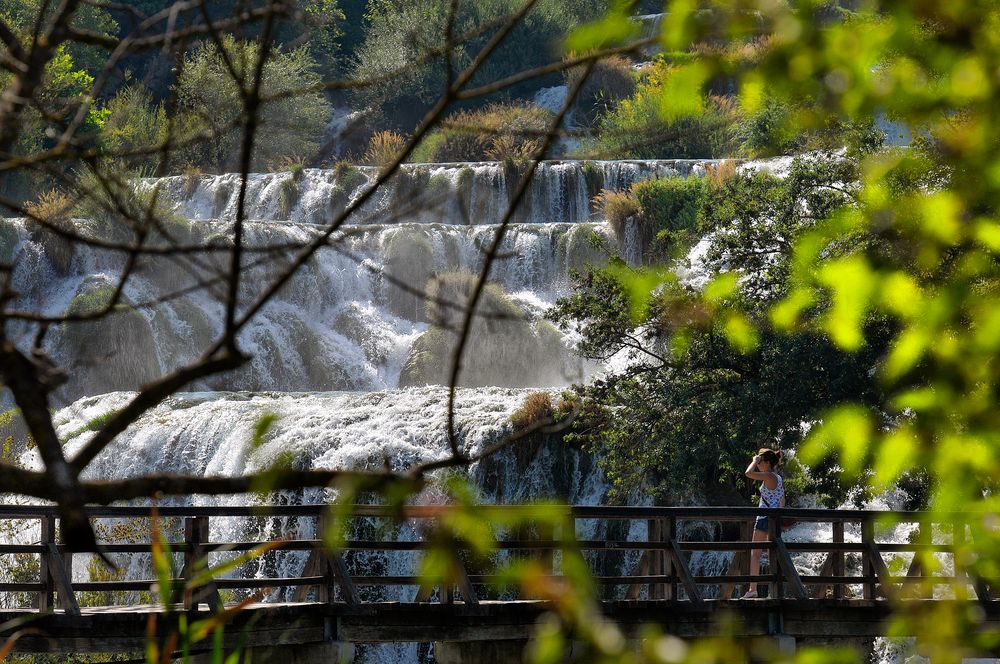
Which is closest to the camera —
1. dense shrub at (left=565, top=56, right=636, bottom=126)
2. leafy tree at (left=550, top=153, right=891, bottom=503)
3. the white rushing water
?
Result: leafy tree at (left=550, top=153, right=891, bottom=503)

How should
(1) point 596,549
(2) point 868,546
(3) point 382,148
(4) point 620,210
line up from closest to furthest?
1. (1) point 596,549
2. (2) point 868,546
3. (4) point 620,210
4. (3) point 382,148

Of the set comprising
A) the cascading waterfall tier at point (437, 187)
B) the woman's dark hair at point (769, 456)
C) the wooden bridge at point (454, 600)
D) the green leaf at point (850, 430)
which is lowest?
the wooden bridge at point (454, 600)

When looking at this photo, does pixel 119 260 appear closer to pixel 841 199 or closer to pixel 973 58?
pixel 841 199

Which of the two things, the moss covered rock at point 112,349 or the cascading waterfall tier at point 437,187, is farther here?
the cascading waterfall tier at point 437,187

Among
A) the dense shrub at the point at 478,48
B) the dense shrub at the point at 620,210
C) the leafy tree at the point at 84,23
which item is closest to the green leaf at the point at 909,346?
the dense shrub at the point at 620,210

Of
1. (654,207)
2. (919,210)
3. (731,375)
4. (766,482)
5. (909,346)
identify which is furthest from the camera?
(654,207)

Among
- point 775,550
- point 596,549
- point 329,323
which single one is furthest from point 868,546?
point 329,323

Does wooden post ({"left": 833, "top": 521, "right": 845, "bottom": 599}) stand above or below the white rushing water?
below

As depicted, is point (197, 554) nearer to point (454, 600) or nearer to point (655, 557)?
point (454, 600)

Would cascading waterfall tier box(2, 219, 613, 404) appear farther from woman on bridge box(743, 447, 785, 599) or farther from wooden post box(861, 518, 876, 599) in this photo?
wooden post box(861, 518, 876, 599)

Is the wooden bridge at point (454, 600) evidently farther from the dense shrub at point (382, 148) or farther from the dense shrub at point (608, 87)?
the dense shrub at point (608, 87)

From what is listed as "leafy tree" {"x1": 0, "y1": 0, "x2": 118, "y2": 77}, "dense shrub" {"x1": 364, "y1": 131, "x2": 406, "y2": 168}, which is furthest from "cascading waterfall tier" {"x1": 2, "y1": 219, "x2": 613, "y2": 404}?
"leafy tree" {"x1": 0, "y1": 0, "x2": 118, "y2": 77}

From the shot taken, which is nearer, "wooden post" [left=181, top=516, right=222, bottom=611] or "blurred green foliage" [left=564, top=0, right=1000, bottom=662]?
"blurred green foliage" [left=564, top=0, right=1000, bottom=662]

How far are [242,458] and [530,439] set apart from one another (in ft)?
13.2
